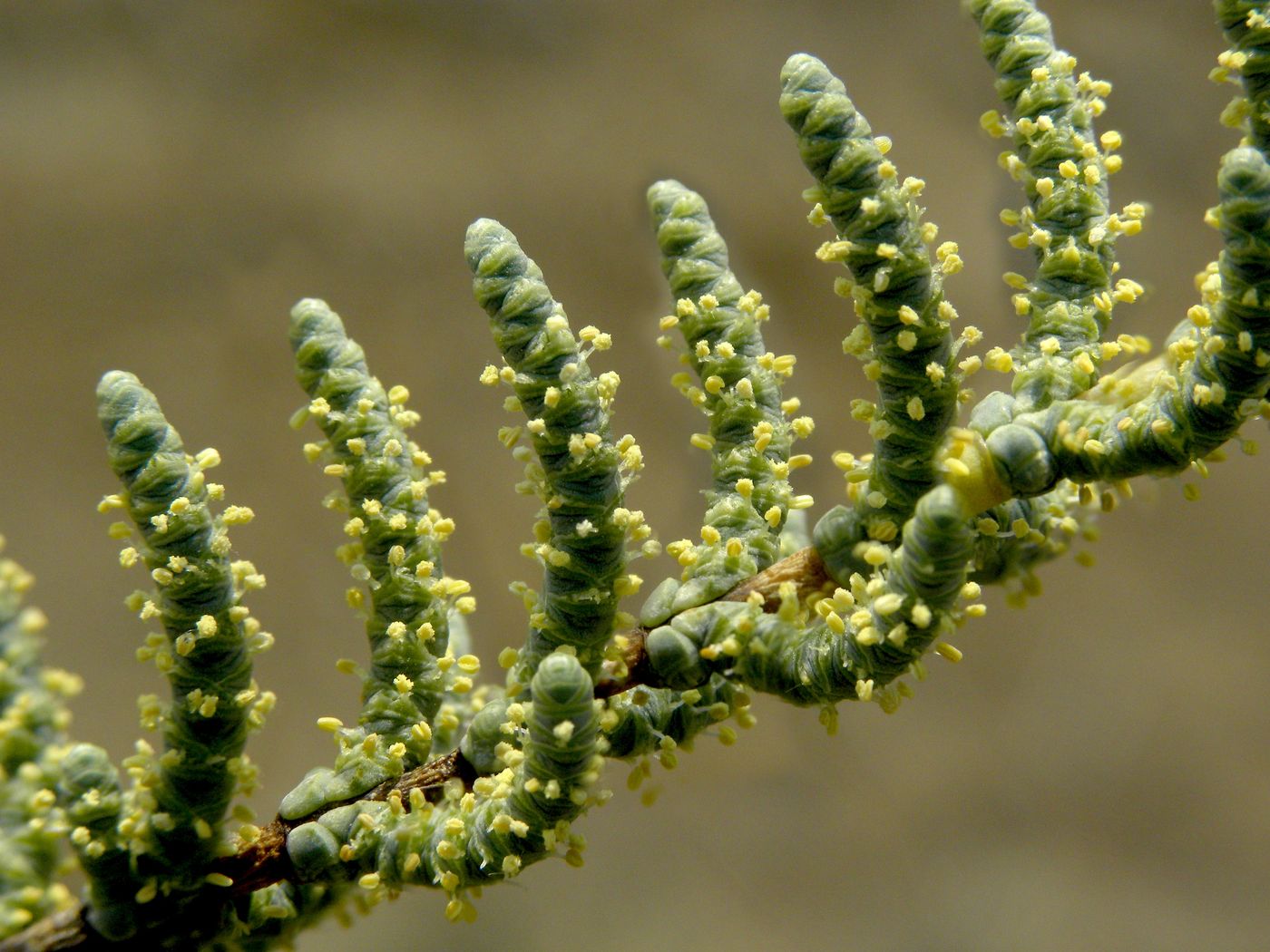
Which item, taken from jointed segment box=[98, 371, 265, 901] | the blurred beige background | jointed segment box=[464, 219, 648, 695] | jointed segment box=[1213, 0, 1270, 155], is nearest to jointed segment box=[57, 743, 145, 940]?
jointed segment box=[98, 371, 265, 901]

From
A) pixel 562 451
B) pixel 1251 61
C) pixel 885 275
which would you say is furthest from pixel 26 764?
pixel 1251 61

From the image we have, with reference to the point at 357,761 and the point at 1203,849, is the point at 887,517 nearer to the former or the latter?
the point at 357,761

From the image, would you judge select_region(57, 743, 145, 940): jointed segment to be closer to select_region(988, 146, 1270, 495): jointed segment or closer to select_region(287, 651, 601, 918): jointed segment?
select_region(287, 651, 601, 918): jointed segment

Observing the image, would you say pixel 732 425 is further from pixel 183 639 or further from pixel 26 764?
pixel 26 764

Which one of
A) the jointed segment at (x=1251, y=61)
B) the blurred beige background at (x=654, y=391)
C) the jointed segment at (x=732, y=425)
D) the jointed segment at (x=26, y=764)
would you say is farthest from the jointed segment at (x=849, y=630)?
the blurred beige background at (x=654, y=391)

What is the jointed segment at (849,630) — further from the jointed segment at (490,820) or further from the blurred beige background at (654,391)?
the blurred beige background at (654,391)

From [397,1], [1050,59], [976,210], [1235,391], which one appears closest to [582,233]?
[397,1]
